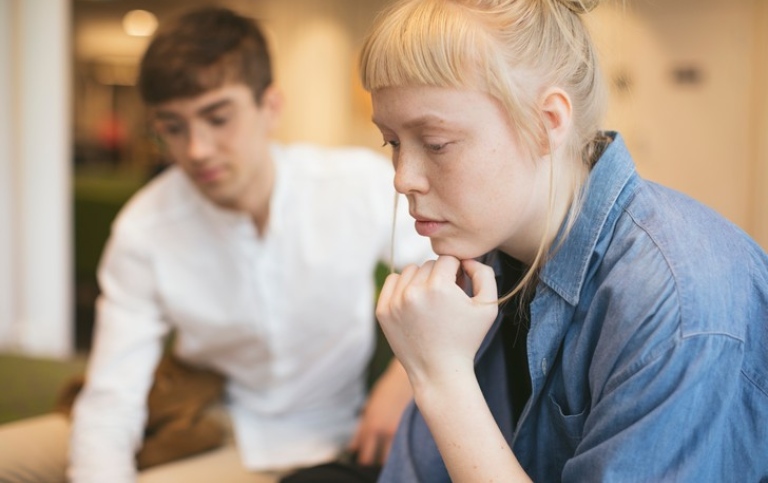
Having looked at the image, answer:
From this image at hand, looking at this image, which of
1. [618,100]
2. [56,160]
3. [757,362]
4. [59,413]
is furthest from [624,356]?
[618,100]

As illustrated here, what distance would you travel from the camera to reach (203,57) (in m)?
1.88

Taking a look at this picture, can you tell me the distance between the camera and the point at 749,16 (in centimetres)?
626

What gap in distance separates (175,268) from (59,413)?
481 mm

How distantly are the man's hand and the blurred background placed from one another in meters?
0.73

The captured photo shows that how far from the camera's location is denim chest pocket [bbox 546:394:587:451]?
3.46 ft

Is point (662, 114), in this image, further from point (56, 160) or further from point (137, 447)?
point (137, 447)

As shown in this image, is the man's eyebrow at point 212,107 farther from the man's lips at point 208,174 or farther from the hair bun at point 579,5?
the hair bun at point 579,5

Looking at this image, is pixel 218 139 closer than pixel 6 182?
Yes

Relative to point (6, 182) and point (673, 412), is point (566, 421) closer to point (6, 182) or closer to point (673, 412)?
point (673, 412)

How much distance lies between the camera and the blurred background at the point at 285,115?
333 centimetres

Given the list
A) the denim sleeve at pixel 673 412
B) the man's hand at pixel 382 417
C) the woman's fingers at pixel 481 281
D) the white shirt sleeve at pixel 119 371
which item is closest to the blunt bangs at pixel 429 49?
the woman's fingers at pixel 481 281

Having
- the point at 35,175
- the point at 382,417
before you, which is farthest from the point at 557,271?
the point at 35,175

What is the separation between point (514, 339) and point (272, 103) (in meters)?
1.07

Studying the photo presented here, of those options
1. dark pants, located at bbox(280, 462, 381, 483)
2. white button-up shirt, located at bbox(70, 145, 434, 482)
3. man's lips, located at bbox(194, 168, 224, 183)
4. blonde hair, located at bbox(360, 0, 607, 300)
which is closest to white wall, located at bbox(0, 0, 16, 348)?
white button-up shirt, located at bbox(70, 145, 434, 482)
